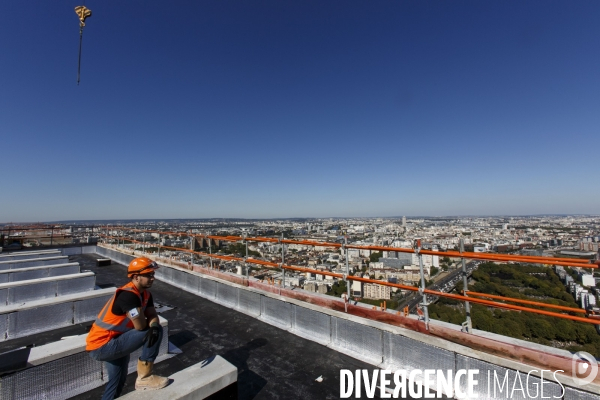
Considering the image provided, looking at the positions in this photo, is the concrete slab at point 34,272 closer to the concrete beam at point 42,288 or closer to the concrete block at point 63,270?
the concrete block at point 63,270

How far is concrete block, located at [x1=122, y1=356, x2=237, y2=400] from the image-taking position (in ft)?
6.89

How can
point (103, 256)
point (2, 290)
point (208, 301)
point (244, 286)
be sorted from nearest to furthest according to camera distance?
1. point (2, 290)
2. point (244, 286)
3. point (208, 301)
4. point (103, 256)

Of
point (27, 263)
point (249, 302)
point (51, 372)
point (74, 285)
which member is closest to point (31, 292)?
point (74, 285)

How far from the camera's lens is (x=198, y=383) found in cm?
225

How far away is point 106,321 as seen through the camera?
2182 mm

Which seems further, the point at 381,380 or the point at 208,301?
the point at 208,301

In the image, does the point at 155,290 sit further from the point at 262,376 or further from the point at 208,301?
the point at 262,376

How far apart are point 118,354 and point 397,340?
2.97 metres

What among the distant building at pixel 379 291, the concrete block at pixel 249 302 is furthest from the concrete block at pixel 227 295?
the distant building at pixel 379 291

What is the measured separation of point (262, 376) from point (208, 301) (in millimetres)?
3270

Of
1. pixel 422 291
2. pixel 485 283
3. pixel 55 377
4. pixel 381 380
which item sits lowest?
pixel 485 283

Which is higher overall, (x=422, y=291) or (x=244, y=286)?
(x=422, y=291)

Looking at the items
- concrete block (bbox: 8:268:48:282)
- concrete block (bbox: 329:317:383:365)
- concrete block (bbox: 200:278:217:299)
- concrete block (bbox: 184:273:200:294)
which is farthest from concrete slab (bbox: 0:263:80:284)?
concrete block (bbox: 329:317:383:365)

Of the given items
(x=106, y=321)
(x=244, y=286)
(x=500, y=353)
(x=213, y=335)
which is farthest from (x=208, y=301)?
(x=500, y=353)
